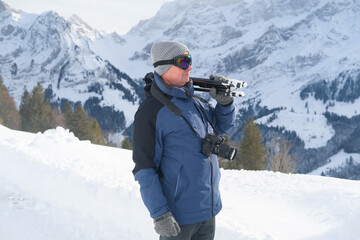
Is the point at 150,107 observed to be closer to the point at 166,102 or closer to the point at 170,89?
the point at 166,102

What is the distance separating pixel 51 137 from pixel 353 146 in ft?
608

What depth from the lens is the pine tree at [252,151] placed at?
3388 centimetres

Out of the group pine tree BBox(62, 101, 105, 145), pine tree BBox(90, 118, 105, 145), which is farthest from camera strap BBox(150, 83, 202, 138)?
pine tree BBox(62, 101, 105, 145)

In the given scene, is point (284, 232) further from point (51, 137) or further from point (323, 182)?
point (51, 137)

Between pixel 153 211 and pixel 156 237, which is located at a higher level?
pixel 153 211

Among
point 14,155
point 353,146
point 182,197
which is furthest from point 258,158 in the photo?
point 353,146

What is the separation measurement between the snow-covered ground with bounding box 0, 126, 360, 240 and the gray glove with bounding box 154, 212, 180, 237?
10.6 feet

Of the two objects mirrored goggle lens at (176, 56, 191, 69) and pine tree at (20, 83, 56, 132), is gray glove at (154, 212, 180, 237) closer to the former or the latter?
mirrored goggle lens at (176, 56, 191, 69)

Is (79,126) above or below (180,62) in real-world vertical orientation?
below

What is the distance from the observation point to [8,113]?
4850 centimetres

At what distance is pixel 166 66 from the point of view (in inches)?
131

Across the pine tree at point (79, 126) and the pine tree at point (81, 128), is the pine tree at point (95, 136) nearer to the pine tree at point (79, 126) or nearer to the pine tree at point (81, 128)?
the pine tree at point (81, 128)

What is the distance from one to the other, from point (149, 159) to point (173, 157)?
221mm

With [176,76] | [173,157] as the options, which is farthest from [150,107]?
[173,157]
